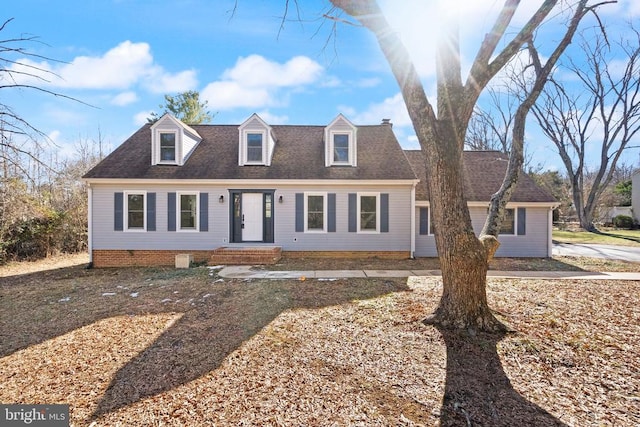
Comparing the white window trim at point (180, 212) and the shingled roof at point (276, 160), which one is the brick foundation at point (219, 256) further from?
the shingled roof at point (276, 160)

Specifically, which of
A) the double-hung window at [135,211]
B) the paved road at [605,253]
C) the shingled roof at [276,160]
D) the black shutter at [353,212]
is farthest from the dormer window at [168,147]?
the paved road at [605,253]

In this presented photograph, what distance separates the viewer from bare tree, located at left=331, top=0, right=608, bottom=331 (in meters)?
4.43

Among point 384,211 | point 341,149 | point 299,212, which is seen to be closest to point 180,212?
point 299,212

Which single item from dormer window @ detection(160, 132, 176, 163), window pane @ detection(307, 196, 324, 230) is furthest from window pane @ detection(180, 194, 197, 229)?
window pane @ detection(307, 196, 324, 230)

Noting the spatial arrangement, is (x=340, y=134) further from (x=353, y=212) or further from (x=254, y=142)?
(x=254, y=142)

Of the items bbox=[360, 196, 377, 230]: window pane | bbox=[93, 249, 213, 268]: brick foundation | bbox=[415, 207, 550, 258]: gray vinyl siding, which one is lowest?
bbox=[93, 249, 213, 268]: brick foundation

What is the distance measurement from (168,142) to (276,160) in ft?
14.5

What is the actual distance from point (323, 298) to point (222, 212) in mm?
6903

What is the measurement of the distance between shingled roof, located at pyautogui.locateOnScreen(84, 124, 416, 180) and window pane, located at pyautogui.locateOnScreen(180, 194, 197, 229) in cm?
84

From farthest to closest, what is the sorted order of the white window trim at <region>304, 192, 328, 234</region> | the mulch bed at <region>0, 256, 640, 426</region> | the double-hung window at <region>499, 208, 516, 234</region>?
the double-hung window at <region>499, 208, 516, 234</region> < the white window trim at <region>304, 192, 328, 234</region> < the mulch bed at <region>0, 256, 640, 426</region>

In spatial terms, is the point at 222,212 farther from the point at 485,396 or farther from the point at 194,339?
the point at 485,396

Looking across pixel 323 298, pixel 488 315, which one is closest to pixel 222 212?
pixel 323 298

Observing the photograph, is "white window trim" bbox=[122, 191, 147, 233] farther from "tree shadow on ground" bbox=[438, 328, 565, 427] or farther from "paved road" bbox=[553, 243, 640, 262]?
Answer: "paved road" bbox=[553, 243, 640, 262]

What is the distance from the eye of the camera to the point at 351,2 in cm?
445
